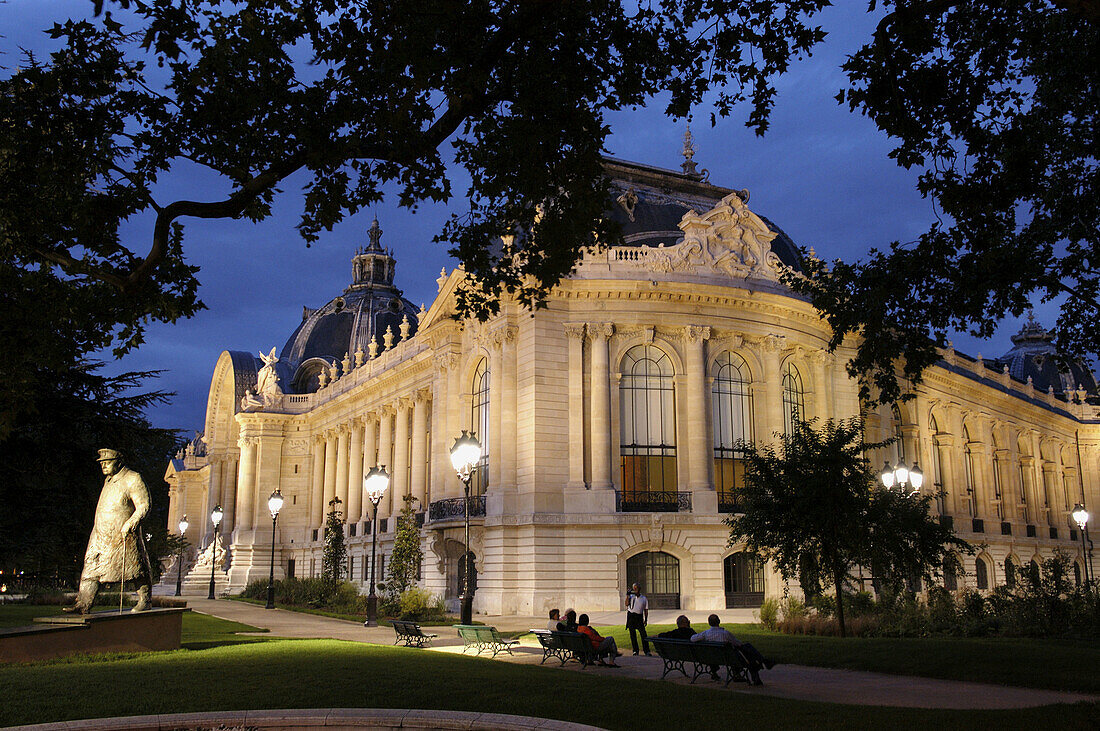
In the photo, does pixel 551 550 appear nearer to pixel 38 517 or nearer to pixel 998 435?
pixel 38 517

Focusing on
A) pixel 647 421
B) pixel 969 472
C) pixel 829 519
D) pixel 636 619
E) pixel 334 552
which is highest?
pixel 647 421

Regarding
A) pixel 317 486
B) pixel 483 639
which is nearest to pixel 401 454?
pixel 317 486

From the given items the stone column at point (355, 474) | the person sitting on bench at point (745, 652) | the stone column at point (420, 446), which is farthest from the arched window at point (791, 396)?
the stone column at point (355, 474)

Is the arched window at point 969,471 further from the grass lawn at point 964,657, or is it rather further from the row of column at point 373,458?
the grass lawn at point 964,657

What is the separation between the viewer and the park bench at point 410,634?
72.9 ft

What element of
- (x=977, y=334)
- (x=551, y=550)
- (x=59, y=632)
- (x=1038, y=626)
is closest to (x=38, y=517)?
(x=59, y=632)

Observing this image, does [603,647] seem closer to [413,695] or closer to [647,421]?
[413,695]

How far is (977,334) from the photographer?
17156mm

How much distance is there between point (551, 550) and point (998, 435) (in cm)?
4273

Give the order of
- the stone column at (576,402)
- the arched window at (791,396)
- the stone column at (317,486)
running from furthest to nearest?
the stone column at (317,486)
the arched window at (791,396)
the stone column at (576,402)

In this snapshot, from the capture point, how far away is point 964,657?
691 inches

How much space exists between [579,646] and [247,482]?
59286 mm

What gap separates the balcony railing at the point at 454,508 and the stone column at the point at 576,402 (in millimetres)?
4134

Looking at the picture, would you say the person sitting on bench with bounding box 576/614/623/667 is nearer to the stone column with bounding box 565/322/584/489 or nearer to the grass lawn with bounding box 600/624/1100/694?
the grass lawn with bounding box 600/624/1100/694
